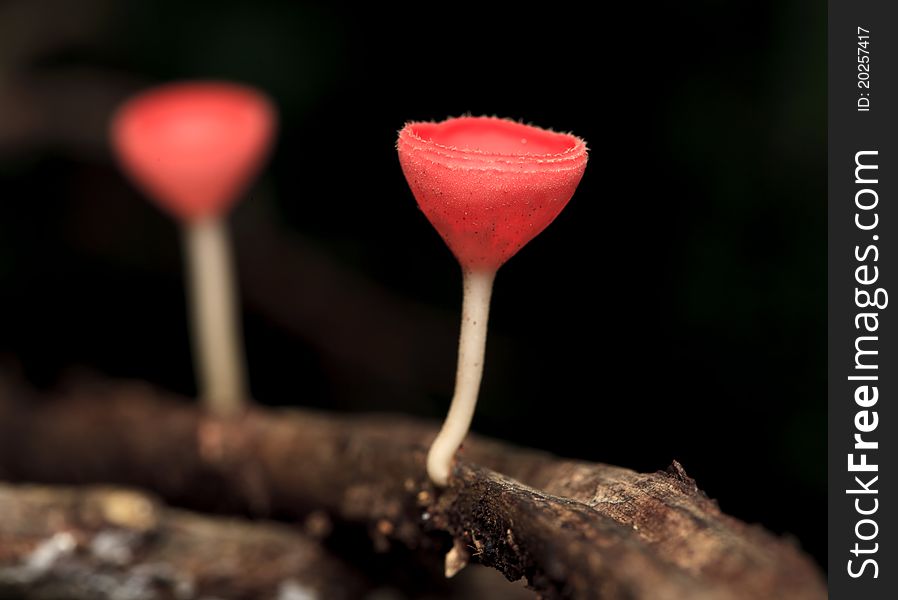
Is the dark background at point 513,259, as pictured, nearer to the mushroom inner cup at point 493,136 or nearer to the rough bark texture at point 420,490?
the rough bark texture at point 420,490

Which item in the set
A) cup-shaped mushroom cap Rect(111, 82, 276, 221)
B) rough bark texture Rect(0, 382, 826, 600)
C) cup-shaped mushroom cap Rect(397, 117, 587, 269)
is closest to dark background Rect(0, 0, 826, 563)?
rough bark texture Rect(0, 382, 826, 600)

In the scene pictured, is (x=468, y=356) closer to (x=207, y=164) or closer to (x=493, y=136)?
(x=493, y=136)

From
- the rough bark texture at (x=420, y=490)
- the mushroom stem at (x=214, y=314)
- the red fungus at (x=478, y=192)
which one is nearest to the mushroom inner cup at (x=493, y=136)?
the red fungus at (x=478, y=192)

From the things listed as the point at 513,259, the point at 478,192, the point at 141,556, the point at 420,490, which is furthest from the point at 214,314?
the point at 478,192

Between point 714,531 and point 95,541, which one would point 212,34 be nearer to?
point 95,541

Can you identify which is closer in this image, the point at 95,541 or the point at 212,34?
the point at 95,541
